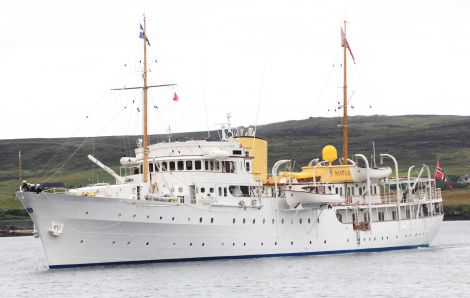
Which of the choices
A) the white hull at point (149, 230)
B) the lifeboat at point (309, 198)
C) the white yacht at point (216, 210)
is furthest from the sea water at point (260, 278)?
the lifeboat at point (309, 198)

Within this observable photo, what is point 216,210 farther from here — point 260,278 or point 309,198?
point 309,198

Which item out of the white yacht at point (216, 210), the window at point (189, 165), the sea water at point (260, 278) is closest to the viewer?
the sea water at point (260, 278)

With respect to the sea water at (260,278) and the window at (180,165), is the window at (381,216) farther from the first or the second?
the window at (180,165)

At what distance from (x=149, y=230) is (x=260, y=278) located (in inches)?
302

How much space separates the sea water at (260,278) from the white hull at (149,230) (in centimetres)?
80

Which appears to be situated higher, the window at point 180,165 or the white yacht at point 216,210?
the window at point 180,165

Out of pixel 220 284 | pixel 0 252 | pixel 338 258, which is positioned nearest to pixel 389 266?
pixel 338 258

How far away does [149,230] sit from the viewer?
54.1m

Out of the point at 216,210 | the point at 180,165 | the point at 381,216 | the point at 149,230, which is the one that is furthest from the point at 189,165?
the point at 381,216

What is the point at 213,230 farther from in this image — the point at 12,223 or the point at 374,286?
the point at 12,223

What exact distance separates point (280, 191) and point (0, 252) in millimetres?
33408

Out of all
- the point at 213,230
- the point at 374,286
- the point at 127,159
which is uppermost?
the point at 127,159

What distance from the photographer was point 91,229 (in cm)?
5291

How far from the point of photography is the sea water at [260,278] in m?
45.9
